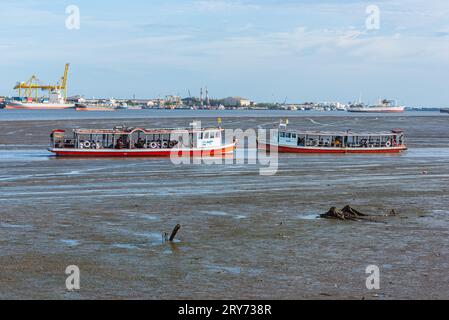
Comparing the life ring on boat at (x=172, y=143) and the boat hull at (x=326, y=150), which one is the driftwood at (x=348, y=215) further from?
the boat hull at (x=326, y=150)

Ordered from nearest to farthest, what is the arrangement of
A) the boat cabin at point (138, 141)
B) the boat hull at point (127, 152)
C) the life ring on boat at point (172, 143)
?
the boat hull at point (127, 152)
the boat cabin at point (138, 141)
the life ring on boat at point (172, 143)

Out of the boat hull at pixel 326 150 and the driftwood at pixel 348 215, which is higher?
the driftwood at pixel 348 215

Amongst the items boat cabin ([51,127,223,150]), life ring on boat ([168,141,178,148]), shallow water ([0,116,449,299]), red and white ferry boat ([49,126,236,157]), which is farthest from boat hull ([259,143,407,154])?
shallow water ([0,116,449,299])

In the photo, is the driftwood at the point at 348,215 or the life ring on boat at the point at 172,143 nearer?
the driftwood at the point at 348,215

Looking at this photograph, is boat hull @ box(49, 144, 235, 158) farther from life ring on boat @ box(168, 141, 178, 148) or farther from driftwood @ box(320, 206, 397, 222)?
driftwood @ box(320, 206, 397, 222)

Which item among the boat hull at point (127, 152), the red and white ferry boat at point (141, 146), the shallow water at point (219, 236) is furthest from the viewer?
the red and white ferry boat at point (141, 146)

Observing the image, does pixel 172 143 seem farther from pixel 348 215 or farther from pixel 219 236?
pixel 219 236

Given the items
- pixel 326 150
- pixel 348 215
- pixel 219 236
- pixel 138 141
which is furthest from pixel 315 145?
pixel 219 236

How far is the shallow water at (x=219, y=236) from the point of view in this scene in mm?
19422

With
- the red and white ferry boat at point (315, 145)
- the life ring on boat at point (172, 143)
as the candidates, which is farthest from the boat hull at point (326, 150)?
the life ring on boat at point (172, 143)

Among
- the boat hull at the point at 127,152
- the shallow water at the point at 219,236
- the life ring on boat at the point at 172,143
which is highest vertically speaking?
the life ring on boat at the point at 172,143

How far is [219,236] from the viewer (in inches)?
1017
